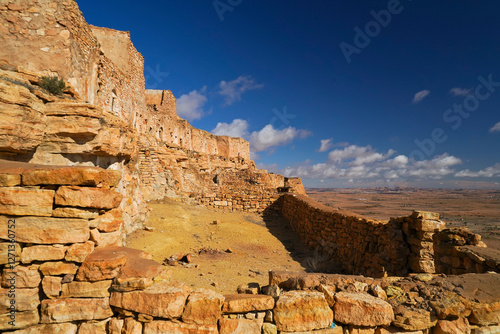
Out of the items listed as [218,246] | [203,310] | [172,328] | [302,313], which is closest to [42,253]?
[172,328]

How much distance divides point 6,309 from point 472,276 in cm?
573

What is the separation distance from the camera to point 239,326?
2436 mm

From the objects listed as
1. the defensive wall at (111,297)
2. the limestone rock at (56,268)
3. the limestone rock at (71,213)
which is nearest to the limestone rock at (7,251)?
the defensive wall at (111,297)

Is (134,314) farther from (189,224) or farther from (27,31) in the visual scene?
(27,31)

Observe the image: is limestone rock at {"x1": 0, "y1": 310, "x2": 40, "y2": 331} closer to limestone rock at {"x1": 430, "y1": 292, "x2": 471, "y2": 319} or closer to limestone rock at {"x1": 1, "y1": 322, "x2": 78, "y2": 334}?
limestone rock at {"x1": 1, "y1": 322, "x2": 78, "y2": 334}

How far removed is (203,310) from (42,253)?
1.87 m

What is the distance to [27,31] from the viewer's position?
6.86 m

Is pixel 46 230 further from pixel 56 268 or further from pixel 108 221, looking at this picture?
pixel 108 221

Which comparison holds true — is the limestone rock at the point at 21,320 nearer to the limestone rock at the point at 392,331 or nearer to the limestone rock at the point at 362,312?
the limestone rock at the point at 362,312

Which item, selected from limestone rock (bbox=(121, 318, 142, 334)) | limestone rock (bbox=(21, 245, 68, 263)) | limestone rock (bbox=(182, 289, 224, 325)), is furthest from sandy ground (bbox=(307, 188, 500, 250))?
limestone rock (bbox=(21, 245, 68, 263))

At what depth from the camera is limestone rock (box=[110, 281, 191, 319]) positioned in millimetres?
2385

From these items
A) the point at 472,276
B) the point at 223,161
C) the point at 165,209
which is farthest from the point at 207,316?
the point at 223,161

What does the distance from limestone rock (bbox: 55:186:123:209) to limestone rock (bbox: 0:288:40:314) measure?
101 cm

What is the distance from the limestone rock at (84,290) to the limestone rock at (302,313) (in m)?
1.94
